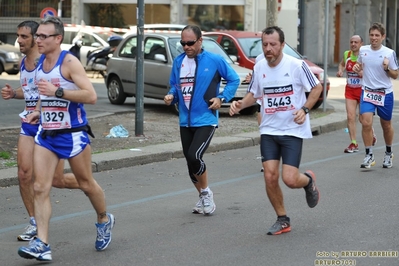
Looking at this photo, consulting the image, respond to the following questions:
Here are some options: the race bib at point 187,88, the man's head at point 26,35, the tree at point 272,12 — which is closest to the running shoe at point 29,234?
the man's head at point 26,35

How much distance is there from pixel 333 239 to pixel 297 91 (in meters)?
1.32

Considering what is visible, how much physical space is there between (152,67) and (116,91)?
54.5 inches

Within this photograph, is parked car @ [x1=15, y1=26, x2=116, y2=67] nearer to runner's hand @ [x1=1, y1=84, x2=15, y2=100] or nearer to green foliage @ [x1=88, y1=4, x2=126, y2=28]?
green foliage @ [x1=88, y1=4, x2=126, y2=28]

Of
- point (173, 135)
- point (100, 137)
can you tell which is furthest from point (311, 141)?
point (100, 137)

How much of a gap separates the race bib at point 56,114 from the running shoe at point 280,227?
6.71 ft

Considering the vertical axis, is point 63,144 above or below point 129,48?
below

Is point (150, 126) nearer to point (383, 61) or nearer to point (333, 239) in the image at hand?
point (383, 61)

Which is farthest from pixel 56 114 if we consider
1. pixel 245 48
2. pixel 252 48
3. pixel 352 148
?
pixel 252 48

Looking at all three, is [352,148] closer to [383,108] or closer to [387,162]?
[387,162]

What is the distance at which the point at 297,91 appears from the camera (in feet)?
26.3

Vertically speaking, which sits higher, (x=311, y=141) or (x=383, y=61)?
(x=383, y=61)

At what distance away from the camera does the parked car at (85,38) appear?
31516 mm

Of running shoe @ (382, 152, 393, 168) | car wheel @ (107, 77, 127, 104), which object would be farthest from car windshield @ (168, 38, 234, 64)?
running shoe @ (382, 152, 393, 168)

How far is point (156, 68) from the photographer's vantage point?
1945 centimetres
